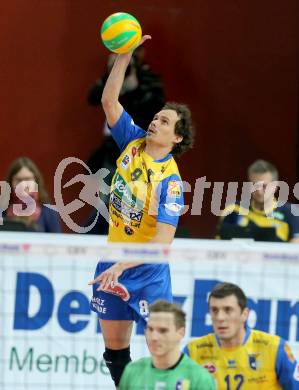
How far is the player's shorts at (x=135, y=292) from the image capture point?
8.75m

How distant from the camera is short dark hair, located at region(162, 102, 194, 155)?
8945mm

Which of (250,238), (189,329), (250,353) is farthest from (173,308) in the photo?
(250,238)

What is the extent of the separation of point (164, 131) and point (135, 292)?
1252 mm

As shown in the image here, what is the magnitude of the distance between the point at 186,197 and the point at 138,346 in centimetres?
435

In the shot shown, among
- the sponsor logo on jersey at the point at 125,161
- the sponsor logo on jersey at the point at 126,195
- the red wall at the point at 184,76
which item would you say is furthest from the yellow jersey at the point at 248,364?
the red wall at the point at 184,76

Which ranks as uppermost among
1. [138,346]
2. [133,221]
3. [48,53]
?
[48,53]

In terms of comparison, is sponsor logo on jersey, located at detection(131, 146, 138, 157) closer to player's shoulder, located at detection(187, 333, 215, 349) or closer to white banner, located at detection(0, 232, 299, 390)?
white banner, located at detection(0, 232, 299, 390)

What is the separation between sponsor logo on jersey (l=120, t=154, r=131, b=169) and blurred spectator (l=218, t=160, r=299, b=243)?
2.05m

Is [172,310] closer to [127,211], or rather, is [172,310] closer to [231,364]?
[231,364]

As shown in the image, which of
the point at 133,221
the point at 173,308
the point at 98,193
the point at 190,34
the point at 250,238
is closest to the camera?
the point at 173,308

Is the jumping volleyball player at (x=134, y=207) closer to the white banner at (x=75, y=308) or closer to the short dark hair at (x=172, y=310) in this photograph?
the white banner at (x=75, y=308)

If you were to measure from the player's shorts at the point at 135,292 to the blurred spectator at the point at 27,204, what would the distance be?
1.68m

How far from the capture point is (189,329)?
9.51m

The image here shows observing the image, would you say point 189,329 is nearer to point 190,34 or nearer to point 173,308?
point 173,308
